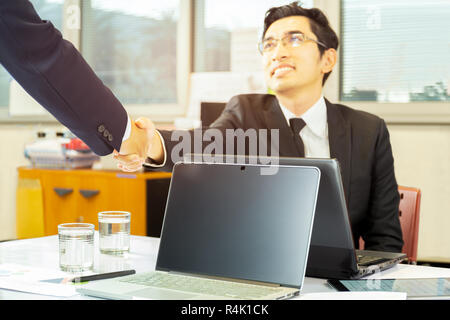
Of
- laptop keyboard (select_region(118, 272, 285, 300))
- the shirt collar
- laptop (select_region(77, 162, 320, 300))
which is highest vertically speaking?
the shirt collar

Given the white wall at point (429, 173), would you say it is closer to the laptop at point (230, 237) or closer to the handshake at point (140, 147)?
the handshake at point (140, 147)

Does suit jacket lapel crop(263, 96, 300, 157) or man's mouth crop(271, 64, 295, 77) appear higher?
man's mouth crop(271, 64, 295, 77)

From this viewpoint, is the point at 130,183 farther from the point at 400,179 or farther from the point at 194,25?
the point at 400,179

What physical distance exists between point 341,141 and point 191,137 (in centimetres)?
49

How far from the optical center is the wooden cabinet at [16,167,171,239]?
3.07m

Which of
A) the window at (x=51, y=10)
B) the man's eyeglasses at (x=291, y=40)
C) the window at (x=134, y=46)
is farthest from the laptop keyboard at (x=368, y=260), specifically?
the window at (x=51, y=10)

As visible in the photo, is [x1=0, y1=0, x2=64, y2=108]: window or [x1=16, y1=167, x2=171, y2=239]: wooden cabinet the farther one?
[x1=0, y1=0, x2=64, y2=108]: window

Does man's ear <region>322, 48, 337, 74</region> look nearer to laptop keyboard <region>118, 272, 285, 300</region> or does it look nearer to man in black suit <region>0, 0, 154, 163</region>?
man in black suit <region>0, 0, 154, 163</region>

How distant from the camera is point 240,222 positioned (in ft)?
3.48

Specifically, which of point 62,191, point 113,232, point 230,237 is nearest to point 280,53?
point 113,232

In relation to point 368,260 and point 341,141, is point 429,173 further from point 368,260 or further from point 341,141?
point 368,260

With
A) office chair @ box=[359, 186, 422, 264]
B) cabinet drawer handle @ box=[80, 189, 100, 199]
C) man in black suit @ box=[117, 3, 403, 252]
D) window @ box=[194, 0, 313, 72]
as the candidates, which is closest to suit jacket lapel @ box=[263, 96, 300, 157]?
man in black suit @ box=[117, 3, 403, 252]

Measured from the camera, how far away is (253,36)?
3.33 metres

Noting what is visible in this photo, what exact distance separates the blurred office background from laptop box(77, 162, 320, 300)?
1886 millimetres
